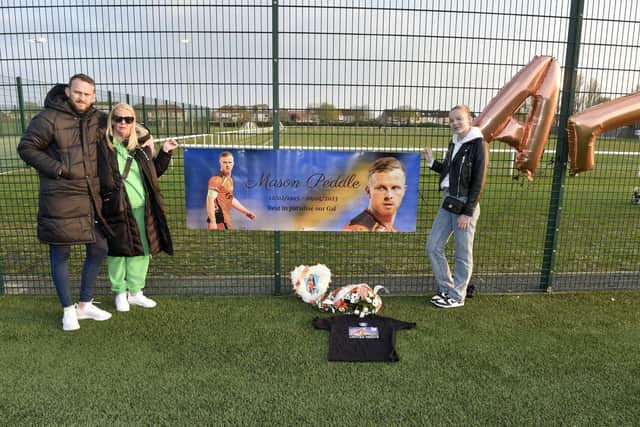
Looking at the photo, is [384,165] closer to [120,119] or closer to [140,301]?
[120,119]

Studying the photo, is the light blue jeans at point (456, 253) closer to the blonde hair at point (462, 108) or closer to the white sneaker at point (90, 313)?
the blonde hair at point (462, 108)

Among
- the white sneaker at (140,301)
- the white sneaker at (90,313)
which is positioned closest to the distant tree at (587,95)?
the white sneaker at (140,301)

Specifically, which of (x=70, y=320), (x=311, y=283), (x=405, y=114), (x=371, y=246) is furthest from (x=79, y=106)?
(x=371, y=246)

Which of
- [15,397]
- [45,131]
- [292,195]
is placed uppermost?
[45,131]

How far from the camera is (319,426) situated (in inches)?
102

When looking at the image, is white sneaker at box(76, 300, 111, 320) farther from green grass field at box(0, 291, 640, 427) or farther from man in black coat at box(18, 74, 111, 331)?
man in black coat at box(18, 74, 111, 331)

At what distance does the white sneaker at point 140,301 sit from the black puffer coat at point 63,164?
2.72 ft

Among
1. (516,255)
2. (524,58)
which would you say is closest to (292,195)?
(524,58)

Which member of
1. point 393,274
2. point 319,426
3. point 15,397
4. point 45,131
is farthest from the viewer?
point 393,274

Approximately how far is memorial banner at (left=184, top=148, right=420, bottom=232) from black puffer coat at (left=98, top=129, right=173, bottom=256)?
363 millimetres

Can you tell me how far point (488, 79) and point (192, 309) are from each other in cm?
339

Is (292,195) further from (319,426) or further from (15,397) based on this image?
(15,397)

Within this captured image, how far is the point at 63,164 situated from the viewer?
3.39 metres

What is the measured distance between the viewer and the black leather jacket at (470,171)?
12.4ft
